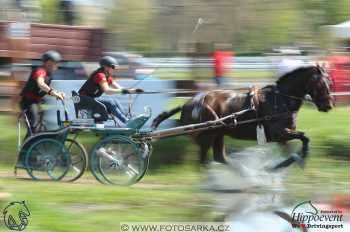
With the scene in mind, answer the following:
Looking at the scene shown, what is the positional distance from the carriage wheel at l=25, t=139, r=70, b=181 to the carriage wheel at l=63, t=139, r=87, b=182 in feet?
0.29

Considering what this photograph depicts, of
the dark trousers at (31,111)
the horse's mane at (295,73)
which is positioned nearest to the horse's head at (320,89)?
the horse's mane at (295,73)

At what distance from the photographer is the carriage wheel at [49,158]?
10.2m

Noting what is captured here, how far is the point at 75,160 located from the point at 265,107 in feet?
9.68

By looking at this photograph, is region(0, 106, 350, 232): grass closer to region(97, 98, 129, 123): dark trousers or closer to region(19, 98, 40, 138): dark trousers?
region(19, 98, 40, 138): dark trousers

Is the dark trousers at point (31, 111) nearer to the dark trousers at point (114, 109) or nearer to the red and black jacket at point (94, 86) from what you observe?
the red and black jacket at point (94, 86)

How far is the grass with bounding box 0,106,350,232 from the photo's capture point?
6.51m

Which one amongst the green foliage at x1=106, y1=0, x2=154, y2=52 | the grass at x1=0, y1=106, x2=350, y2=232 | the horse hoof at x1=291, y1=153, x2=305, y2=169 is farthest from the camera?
the green foliage at x1=106, y1=0, x2=154, y2=52

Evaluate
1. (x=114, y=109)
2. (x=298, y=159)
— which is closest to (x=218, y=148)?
(x=114, y=109)

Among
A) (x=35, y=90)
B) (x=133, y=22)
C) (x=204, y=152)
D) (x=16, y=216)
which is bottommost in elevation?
(x=16, y=216)

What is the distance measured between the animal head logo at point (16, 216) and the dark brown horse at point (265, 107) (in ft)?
14.1

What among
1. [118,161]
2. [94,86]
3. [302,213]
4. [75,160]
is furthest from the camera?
[94,86]

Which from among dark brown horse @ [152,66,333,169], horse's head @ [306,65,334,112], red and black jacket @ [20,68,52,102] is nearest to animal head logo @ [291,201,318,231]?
dark brown horse @ [152,66,333,169]

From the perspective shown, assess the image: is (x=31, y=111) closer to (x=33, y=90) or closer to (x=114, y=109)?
(x=33, y=90)

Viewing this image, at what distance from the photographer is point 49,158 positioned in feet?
33.5
